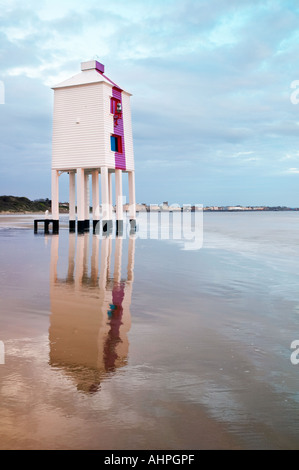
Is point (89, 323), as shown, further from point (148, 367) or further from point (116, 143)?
point (116, 143)

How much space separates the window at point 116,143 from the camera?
30203 millimetres

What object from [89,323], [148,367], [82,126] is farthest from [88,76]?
[148,367]

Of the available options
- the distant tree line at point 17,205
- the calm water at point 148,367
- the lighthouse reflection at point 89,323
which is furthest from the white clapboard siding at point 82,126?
the distant tree line at point 17,205

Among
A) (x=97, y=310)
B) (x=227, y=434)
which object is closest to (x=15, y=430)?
(x=227, y=434)

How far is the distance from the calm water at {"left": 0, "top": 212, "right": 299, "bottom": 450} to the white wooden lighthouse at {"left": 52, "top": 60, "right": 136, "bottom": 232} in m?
20.1

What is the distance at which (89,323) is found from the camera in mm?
6441

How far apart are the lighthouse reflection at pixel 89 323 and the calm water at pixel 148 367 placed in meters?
0.02

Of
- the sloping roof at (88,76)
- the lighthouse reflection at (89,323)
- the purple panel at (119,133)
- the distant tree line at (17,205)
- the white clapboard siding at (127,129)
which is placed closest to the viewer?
the lighthouse reflection at (89,323)

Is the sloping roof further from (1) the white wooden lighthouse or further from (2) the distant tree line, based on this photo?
(2) the distant tree line

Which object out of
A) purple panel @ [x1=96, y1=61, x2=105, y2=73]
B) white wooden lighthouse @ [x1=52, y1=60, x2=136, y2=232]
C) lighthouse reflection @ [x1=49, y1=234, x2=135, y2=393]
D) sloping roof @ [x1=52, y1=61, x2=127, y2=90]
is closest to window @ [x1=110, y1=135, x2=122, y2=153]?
white wooden lighthouse @ [x1=52, y1=60, x2=136, y2=232]

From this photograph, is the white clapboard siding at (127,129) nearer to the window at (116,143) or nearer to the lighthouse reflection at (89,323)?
the window at (116,143)

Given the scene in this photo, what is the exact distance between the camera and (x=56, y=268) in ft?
43.1

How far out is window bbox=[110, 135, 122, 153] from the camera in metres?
30.2

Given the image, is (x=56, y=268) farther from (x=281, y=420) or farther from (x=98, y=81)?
(x=98, y=81)
